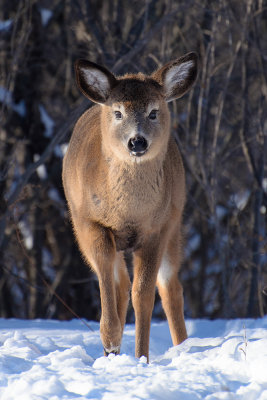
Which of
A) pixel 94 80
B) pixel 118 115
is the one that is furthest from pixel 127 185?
pixel 94 80

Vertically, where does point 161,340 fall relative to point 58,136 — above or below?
below

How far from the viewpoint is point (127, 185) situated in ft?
20.4

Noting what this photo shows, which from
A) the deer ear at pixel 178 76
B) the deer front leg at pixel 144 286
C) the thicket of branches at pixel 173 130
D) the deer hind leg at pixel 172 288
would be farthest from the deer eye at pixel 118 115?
the thicket of branches at pixel 173 130

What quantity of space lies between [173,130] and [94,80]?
4.14m

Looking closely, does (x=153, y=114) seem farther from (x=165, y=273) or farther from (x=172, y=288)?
(x=172, y=288)

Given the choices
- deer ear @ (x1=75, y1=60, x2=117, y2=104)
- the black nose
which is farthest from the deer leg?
deer ear @ (x1=75, y1=60, x2=117, y2=104)

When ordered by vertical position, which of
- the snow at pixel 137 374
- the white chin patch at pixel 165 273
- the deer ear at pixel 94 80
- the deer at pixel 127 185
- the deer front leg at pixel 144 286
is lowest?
the snow at pixel 137 374

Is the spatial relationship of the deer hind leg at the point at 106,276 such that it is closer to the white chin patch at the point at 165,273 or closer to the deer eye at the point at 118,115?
the deer eye at the point at 118,115

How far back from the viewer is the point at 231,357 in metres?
4.89

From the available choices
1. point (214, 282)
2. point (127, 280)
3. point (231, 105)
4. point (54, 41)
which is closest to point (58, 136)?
point (127, 280)

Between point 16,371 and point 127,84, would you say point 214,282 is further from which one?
point 16,371

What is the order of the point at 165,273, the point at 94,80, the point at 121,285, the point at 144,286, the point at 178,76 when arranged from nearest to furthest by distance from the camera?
the point at 144,286, the point at 94,80, the point at 178,76, the point at 121,285, the point at 165,273

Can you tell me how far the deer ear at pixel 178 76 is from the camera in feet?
21.8

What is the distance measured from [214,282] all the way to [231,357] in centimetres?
1099
